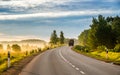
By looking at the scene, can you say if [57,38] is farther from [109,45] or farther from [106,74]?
[106,74]

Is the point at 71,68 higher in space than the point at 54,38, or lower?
higher

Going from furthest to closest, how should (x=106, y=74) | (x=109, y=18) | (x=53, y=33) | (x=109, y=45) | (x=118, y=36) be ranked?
(x=53, y=33), (x=109, y=18), (x=109, y=45), (x=118, y=36), (x=106, y=74)

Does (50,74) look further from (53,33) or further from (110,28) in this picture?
(53,33)

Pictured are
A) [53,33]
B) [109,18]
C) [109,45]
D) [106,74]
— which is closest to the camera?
[106,74]

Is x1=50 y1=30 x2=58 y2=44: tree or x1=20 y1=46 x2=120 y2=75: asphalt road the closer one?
x1=20 y1=46 x2=120 y2=75: asphalt road

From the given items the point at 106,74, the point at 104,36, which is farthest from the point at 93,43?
the point at 106,74

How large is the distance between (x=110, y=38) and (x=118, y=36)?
408cm

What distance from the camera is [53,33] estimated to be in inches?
6068

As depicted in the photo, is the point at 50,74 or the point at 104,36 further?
the point at 104,36

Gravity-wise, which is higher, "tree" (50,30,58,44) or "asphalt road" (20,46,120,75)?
"asphalt road" (20,46,120,75)

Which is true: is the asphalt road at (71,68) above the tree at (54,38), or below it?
above

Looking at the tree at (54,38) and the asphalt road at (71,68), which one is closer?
the asphalt road at (71,68)

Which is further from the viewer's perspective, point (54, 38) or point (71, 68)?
point (54, 38)

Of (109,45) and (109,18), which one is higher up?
(109,18)
